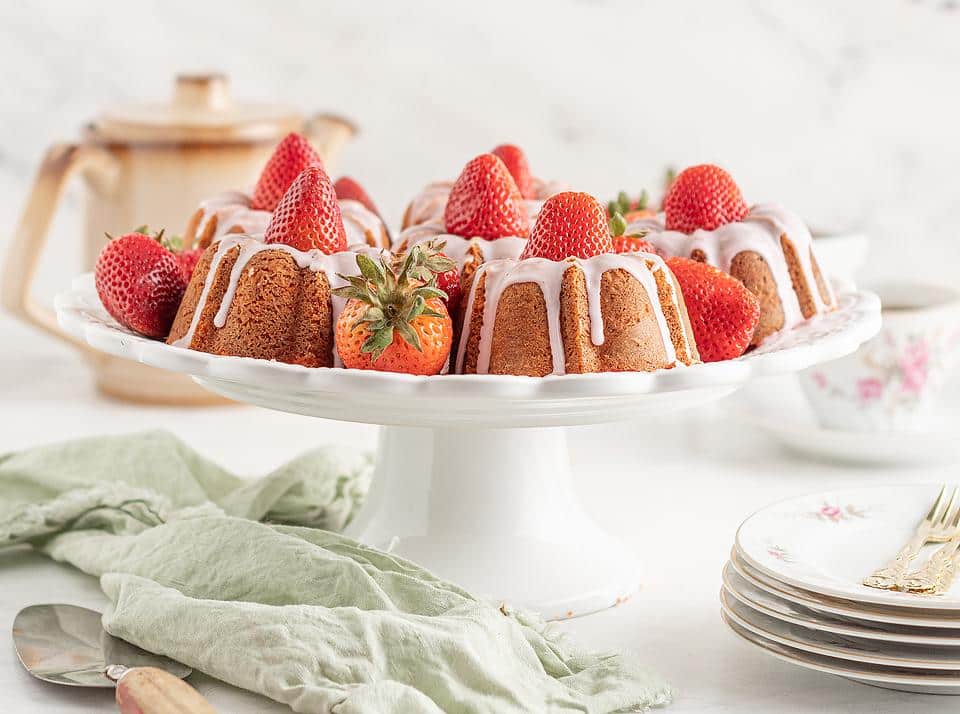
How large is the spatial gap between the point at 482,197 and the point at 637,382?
361 mm

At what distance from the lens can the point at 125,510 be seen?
1468 millimetres

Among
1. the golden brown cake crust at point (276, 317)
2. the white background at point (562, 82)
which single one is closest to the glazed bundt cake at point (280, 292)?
the golden brown cake crust at point (276, 317)

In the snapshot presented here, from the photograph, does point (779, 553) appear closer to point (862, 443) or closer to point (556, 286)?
point (556, 286)

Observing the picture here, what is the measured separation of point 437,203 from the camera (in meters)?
1.56

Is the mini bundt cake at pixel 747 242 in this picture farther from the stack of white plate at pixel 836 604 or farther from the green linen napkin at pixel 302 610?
the green linen napkin at pixel 302 610

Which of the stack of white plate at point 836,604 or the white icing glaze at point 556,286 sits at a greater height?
the white icing glaze at point 556,286

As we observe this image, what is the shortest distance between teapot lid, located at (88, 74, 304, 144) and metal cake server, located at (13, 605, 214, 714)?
0.99 m

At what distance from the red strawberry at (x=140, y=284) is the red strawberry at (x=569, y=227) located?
37 centimetres

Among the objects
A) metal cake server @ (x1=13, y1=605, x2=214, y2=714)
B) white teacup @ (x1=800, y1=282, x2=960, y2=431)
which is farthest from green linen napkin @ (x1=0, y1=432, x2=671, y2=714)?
white teacup @ (x1=800, y1=282, x2=960, y2=431)

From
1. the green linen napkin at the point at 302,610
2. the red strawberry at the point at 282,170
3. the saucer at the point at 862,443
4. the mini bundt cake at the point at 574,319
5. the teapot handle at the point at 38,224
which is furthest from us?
the teapot handle at the point at 38,224

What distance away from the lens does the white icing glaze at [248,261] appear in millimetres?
1272

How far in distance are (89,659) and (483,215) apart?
56cm

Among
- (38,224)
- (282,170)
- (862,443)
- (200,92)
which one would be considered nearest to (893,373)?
(862,443)

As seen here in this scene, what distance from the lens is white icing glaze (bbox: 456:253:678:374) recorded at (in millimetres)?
1223
